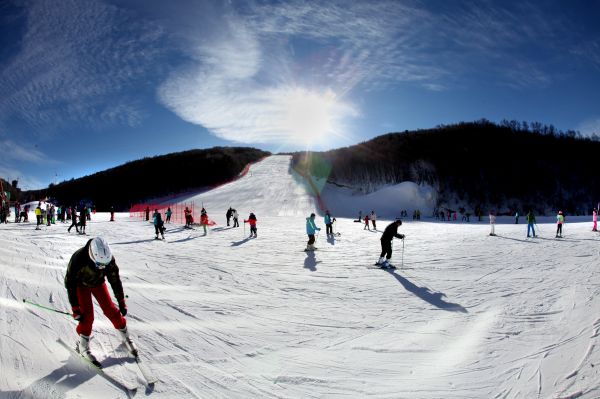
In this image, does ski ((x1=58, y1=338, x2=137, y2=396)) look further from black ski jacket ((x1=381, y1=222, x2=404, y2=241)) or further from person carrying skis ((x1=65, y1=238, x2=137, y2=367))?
black ski jacket ((x1=381, y1=222, x2=404, y2=241))

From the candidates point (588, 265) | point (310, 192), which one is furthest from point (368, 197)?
point (588, 265)

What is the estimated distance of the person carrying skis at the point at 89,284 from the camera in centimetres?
350

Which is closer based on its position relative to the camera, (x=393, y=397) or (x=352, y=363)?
(x=393, y=397)

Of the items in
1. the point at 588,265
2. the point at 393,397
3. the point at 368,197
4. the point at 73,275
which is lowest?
the point at 393,397

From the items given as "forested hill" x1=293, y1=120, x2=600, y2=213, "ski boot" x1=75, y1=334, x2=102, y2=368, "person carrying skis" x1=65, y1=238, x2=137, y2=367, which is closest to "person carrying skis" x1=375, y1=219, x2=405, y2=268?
"person carrying skis" x1=65, y1=238, x2=137, y2=367

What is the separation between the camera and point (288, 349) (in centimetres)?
435

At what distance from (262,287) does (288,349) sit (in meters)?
3.13

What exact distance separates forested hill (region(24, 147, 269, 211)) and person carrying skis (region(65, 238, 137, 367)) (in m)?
58.7

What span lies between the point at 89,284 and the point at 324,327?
3410 millimetres

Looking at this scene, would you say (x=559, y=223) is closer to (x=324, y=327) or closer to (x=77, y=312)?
(x=324, y=327)

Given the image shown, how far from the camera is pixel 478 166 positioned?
6838cm

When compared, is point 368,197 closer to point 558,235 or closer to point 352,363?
point 558,235

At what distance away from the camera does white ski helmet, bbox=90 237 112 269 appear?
3432mm

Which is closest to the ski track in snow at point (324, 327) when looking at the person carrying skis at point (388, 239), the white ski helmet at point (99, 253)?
the person carrying skis at point (388, 239)
